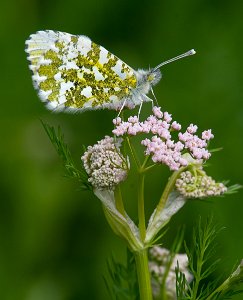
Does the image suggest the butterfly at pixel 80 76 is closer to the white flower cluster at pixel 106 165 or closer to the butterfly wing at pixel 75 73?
the butterfly wing at pixel 75 73

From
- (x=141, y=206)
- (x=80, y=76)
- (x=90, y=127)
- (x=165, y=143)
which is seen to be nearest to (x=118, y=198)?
(x=141, y=206)

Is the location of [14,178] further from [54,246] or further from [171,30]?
[171,30]

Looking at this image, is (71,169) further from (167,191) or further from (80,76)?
(80,76)

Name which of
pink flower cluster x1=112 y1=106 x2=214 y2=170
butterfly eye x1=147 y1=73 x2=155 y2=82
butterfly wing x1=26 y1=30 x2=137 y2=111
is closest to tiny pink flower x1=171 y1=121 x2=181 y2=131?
pink flower cluster x1=112 y1=106 x2=214 y2=170

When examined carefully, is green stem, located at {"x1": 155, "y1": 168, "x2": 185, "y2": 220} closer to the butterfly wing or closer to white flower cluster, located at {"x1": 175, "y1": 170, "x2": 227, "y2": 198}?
white flower cluster, located at {"x1": 175, "y1": 170, "x2": 227, "y2": 198}

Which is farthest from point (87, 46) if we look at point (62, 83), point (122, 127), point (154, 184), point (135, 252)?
point (154, 184)
